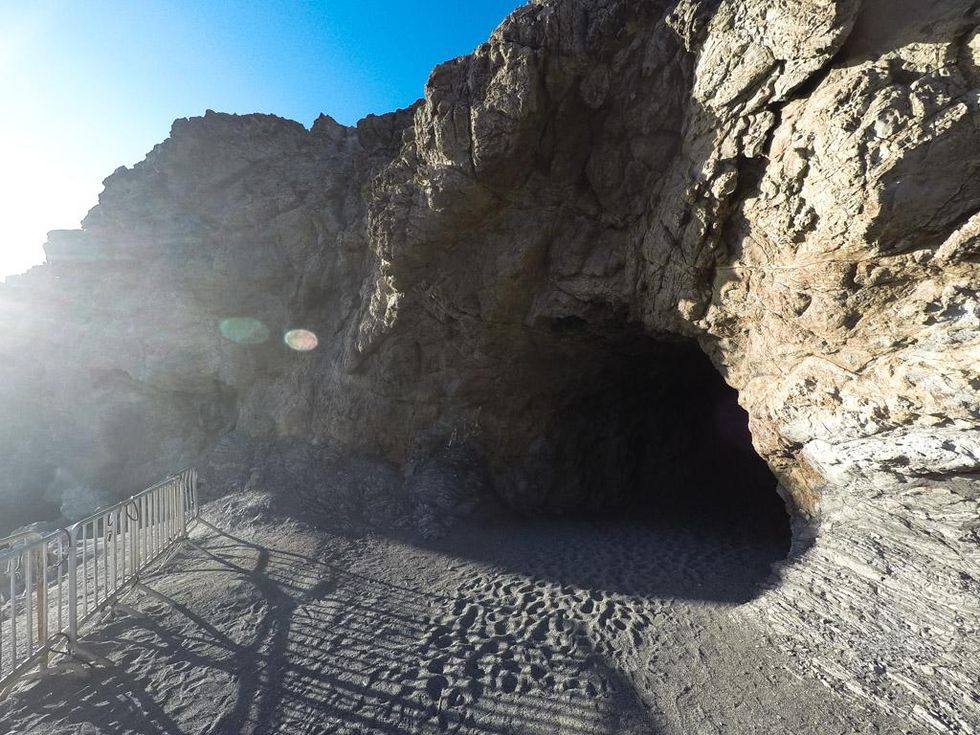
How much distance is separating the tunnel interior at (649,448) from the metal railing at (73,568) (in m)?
7.42

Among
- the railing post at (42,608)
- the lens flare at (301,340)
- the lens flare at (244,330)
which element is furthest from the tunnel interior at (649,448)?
the railing post at (42,608)

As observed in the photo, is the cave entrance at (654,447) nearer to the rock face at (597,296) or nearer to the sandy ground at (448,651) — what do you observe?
the rock face at (597,296)

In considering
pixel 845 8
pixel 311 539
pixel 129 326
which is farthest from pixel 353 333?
pixel 845 8

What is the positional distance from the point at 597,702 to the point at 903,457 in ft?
12.5

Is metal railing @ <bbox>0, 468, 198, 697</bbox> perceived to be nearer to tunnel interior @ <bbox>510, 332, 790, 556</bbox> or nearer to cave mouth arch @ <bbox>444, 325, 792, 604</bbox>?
cave mouth arch @ <bbox>444, 325, 792, 604</bbox>

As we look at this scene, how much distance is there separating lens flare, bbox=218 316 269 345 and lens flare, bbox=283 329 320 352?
72 cm

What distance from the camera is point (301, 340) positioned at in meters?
13.0

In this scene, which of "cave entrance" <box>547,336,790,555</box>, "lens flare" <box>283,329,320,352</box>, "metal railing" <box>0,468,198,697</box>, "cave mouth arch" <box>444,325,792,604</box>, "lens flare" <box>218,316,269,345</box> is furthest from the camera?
"lens flare" <box>218,316,269,345</box>

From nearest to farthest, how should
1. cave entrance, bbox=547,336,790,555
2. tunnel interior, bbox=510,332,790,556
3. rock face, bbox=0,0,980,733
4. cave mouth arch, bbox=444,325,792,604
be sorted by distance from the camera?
rock face, bbox=0,0,980,733, cave mouth arch, bbox=444,325,792,604, tunnel interior, bbox=510,332,790,556, cave entrance, bbox=547,336,790,555

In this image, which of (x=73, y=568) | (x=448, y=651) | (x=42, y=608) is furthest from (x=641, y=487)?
(x=42, y=608)

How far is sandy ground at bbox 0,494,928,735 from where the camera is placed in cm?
429

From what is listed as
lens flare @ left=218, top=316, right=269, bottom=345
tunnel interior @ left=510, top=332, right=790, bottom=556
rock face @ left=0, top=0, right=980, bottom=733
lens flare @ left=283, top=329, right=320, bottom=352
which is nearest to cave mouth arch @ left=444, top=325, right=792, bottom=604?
tunnel interior @ left=510, top=332, right=790, bottom=556

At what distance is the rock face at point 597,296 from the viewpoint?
13.8ft

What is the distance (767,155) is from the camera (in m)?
5.35
